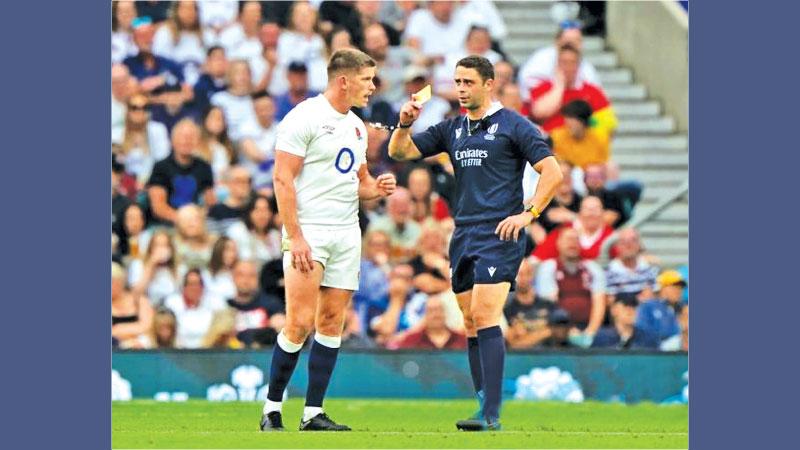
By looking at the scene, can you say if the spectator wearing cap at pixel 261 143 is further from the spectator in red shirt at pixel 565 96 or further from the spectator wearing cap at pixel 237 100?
the spectator in red shirt at pixel 565 96

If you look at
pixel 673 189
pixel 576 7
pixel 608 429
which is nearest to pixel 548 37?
pixel 576 7

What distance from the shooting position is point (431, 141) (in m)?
13.8

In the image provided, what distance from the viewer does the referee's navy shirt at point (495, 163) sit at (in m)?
13.3

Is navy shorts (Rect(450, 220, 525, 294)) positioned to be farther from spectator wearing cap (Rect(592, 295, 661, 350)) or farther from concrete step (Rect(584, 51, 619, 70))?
concrete step (Rect(584, 51, 619, 70))

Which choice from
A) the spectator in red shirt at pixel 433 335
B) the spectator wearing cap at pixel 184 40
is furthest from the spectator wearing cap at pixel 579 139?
the spectator wearing cap at pixel 184 40

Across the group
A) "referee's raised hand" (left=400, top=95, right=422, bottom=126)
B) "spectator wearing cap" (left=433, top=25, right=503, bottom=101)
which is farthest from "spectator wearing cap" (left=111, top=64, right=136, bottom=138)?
"referee's raised hand" (left=400, top=95, right=422, bottom=126)

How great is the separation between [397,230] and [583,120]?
7.60 ft

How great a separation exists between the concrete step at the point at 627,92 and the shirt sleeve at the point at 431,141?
664 cm

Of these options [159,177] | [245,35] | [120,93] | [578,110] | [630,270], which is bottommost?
[630,270]

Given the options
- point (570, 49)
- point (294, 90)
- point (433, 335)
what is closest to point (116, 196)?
point (294, 90)

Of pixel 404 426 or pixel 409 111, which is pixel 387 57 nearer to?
pixel 404 426

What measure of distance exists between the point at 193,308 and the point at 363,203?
2.09m

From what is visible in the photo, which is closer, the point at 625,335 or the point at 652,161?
the point at 625,335

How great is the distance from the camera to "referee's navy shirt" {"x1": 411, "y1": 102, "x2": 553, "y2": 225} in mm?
13328
